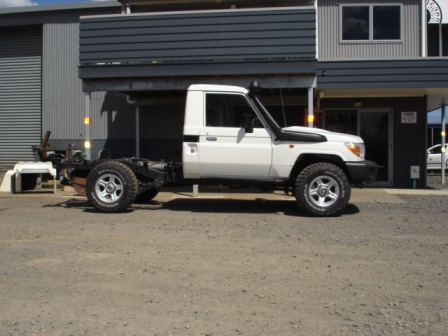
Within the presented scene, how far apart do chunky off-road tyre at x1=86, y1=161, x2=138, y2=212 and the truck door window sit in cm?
182

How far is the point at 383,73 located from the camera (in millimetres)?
12117

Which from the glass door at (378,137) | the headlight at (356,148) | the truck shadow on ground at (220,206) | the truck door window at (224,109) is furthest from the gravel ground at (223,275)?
the glass door at (378,137)

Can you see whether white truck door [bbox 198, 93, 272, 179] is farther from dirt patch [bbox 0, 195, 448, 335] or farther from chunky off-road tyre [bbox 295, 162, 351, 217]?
dirt patch [bbox 0, 195, 448, 335]

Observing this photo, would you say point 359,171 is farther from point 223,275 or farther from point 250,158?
point 223,275

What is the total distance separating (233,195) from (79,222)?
14.6ft

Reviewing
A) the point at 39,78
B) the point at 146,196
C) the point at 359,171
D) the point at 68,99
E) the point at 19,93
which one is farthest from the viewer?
the point at 19,93

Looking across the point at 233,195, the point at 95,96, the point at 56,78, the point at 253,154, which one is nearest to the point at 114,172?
the point at 253,154

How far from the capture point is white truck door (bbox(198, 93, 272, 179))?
29.6ft

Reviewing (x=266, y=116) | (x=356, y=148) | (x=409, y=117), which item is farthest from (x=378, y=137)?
(x=266, y=116)

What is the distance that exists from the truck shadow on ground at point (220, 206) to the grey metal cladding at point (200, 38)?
3137 mm

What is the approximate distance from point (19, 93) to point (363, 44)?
457 inches

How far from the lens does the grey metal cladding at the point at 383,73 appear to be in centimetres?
1191

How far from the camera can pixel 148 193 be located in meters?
10.7

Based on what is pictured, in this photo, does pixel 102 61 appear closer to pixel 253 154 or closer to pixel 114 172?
pixel 114 172
